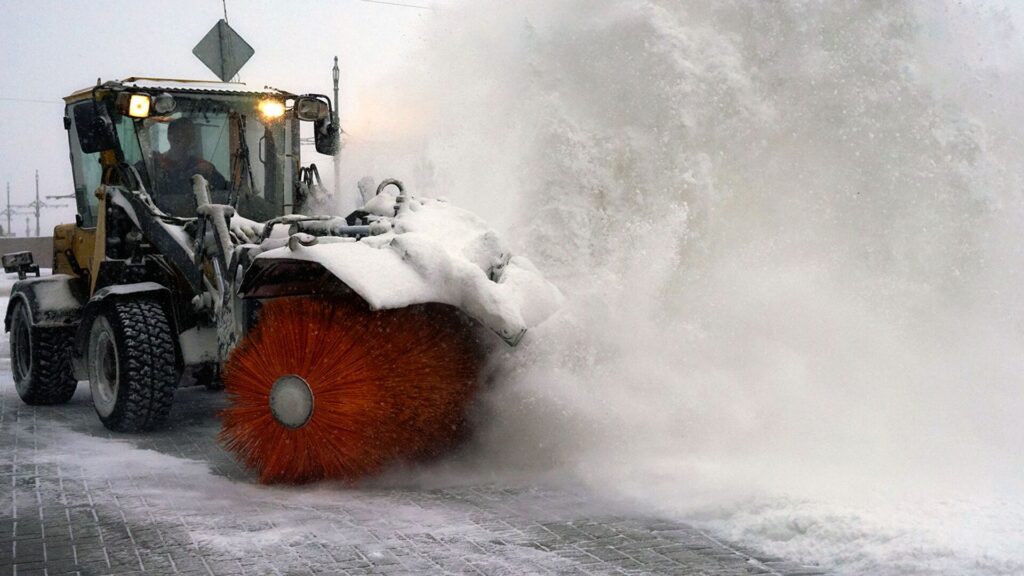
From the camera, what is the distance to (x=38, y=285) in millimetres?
9227

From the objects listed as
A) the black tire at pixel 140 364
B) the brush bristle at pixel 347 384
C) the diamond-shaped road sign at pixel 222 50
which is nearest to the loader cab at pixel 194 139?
the black tire at pixel 140 364

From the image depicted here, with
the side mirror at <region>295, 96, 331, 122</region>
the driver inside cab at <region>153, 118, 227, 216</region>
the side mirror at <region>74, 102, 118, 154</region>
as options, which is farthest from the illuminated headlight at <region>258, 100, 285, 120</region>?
the side mirror at <region>74, 102, 118, 154</region>

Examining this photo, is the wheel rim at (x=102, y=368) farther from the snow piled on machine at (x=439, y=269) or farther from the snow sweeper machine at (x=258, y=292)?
the snow piled on machine at (x=439, y=269)

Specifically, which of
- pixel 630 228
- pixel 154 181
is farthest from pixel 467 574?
pixel 154 181

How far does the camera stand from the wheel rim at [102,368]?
8.09 metres

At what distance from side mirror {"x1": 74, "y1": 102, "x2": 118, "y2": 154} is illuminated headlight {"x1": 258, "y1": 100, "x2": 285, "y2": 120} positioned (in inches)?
44.7

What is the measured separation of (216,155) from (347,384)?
3.52 meters

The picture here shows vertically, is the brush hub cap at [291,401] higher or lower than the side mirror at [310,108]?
lower

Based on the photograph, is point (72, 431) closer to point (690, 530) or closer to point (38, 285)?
point (38, 285)

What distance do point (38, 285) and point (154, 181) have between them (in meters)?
1.65

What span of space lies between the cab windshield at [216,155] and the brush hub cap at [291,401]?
120 inches

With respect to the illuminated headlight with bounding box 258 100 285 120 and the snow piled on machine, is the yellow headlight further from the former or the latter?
the snow piled on machine

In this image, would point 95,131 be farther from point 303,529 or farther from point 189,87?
point 303,529

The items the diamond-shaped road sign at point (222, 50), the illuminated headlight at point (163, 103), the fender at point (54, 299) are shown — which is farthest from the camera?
the diamond-shaped road sign at point (222, 50)
